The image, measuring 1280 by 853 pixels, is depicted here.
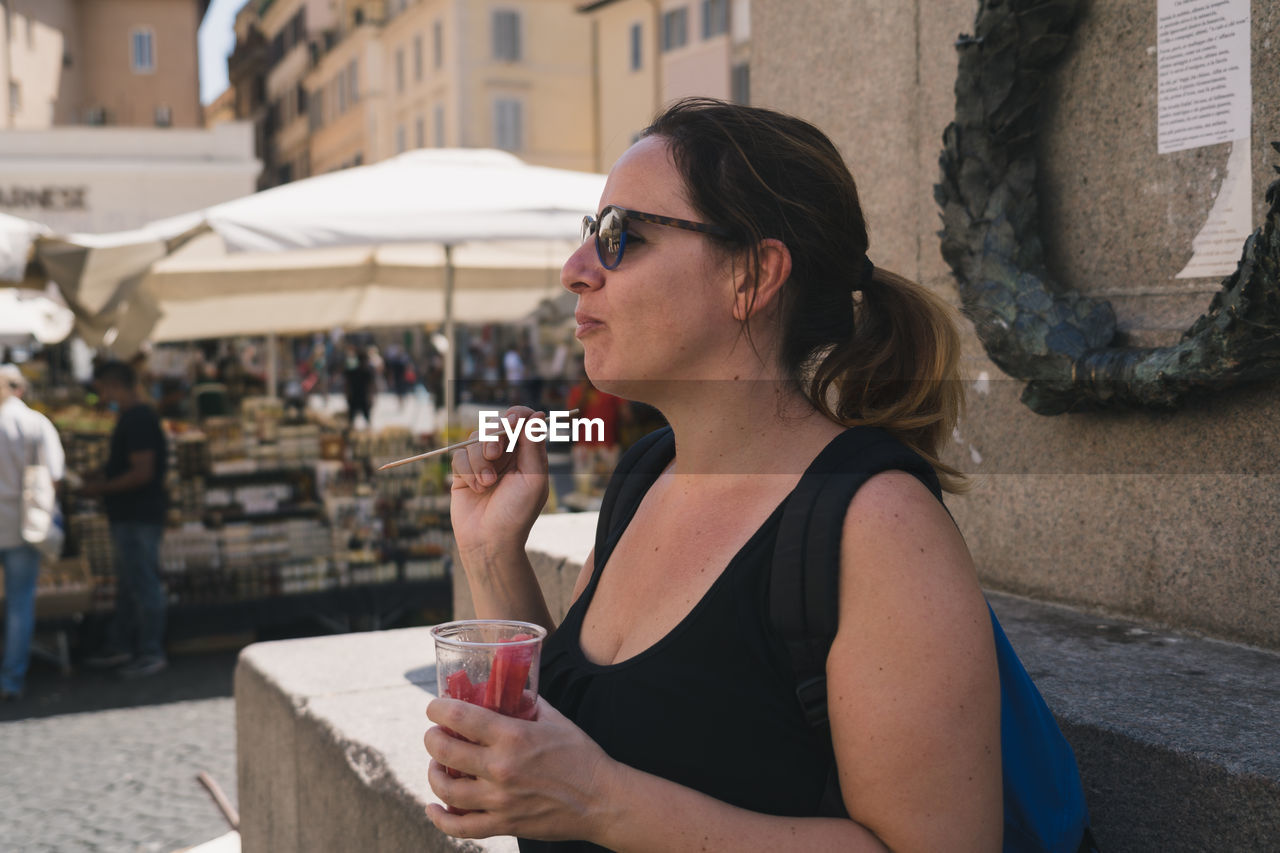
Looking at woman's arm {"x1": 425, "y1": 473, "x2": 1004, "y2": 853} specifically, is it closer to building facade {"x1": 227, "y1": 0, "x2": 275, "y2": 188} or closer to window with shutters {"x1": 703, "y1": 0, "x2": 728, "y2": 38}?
window with shutters {"x1": 703, "y1": 0, "x2": 728, "y2": 38}

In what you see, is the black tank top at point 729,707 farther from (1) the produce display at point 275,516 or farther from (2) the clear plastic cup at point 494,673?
(1) the produce display at point 275,516

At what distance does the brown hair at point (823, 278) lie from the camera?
4.91 ft

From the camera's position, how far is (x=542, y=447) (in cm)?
189

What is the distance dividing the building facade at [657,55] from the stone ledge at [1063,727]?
2341 centimetres

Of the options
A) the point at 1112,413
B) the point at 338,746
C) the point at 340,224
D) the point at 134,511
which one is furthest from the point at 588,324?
the point at 134,511

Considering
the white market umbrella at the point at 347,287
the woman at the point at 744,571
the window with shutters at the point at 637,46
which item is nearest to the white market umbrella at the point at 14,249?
the white market umbrella at the point at 347,287

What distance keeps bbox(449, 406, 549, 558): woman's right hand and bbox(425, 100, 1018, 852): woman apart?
43 mm

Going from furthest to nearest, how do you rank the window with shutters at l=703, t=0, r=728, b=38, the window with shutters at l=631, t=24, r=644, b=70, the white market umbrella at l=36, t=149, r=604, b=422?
1. the window with shutters at l=631, t=24, r=644, b=70
2. the window with shutters at l=703, t=0, r=728, b=38
3. the white market umbrella at l=36, t=149, r=604, b=422

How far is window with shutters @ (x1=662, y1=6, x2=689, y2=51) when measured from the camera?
31047mm

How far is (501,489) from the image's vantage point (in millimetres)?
1879

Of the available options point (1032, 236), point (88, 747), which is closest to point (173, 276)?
point (88, 747)

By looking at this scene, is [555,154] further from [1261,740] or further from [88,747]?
[1261,740]

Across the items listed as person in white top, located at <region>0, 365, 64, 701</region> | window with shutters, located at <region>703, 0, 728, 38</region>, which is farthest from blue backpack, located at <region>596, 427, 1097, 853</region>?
window with shutters, located at <region>703, 0, 728, 38</region>

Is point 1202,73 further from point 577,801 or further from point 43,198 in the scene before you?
point 43,198
